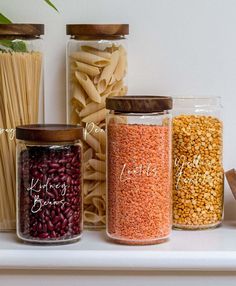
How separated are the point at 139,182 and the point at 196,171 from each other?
120mm

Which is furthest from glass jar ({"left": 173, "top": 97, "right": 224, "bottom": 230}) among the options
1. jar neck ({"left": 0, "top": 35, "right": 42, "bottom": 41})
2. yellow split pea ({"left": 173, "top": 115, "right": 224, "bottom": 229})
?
jar neck ({"left": 0, "top": 35, "right": 42, "bottom": 41})

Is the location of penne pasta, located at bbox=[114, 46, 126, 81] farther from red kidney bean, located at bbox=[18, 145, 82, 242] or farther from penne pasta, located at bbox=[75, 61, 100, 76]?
red kidney bean, located at bbox=[18, 145, 82, 242]

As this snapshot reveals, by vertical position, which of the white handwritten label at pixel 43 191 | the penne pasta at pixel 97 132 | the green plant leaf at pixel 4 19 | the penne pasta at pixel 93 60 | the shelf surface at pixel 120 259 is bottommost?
the shelf surface at pixel 120 259

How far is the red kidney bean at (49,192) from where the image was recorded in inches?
37.0

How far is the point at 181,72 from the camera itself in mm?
1109

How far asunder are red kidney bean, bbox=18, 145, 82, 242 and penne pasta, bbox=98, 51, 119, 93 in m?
0.11

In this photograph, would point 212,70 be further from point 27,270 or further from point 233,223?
point 27,270

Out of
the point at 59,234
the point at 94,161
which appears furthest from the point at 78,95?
the point at 59,234

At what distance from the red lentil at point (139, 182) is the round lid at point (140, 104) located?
0.07ft

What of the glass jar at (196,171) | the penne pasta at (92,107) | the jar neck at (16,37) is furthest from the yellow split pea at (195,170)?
the jar neck at (16,37)

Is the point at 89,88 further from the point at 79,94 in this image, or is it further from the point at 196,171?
the point at 196,171

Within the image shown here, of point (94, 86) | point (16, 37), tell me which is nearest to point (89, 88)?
point (94, 86)

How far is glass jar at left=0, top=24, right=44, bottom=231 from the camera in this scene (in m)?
1.00

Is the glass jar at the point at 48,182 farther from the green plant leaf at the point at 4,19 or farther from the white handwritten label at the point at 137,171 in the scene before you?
the green plant leaf at the point at 4,19
